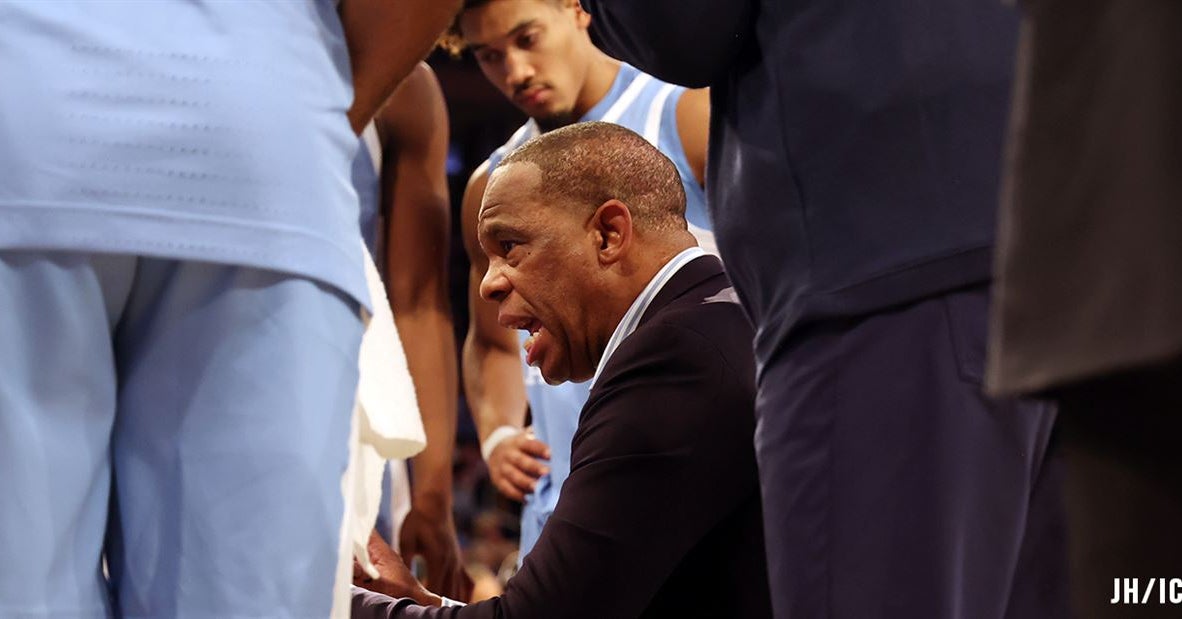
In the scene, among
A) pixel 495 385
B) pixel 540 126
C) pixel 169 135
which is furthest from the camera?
pixel 495 385

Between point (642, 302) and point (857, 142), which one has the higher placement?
point (857, 142)

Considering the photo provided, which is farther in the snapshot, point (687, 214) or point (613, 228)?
point (687, 214)

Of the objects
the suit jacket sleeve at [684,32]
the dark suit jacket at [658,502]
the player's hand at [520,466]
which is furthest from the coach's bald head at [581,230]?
the player's hand at [520,466]

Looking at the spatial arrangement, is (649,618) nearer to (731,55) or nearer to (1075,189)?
(731,55)

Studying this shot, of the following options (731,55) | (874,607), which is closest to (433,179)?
(731,55)

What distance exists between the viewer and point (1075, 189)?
27.6 inches

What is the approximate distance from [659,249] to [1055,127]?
1.60m

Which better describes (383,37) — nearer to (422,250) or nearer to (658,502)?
(658,502)

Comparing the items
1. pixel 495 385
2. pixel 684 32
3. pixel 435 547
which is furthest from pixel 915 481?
pixel 495 385

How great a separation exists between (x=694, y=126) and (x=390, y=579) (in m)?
1.31

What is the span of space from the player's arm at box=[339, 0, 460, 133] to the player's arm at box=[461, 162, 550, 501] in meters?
1.94

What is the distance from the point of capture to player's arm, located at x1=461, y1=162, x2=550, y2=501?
3.49 meters

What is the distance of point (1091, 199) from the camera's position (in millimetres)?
694

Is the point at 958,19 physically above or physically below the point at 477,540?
above
